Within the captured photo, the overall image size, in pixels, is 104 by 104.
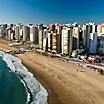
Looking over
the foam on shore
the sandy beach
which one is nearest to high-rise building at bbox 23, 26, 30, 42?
the foam on shore

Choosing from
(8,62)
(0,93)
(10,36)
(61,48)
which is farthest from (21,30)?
(0,93)

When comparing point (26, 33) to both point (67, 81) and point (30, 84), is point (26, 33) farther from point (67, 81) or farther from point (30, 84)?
point (30, 84)

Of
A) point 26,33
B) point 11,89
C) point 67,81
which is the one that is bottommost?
point 11,89

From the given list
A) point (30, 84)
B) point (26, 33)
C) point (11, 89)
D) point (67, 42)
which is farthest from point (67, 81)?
point (26, 33)

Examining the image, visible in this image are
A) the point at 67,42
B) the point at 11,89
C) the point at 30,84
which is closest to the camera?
the point at 11,89

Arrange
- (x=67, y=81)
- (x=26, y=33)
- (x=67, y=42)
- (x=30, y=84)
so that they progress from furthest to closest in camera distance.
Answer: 1. (x=26, y=33)
2. (x=67, y=42)
3. (x=67, y=81)
4. (x=30, y=84)

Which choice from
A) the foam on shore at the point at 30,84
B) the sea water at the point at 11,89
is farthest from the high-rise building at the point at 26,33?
the sea water at the point at 11,89

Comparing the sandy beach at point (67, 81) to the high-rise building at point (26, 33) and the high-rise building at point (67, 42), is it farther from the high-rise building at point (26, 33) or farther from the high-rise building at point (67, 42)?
the high-rise building at point (26, 33)
